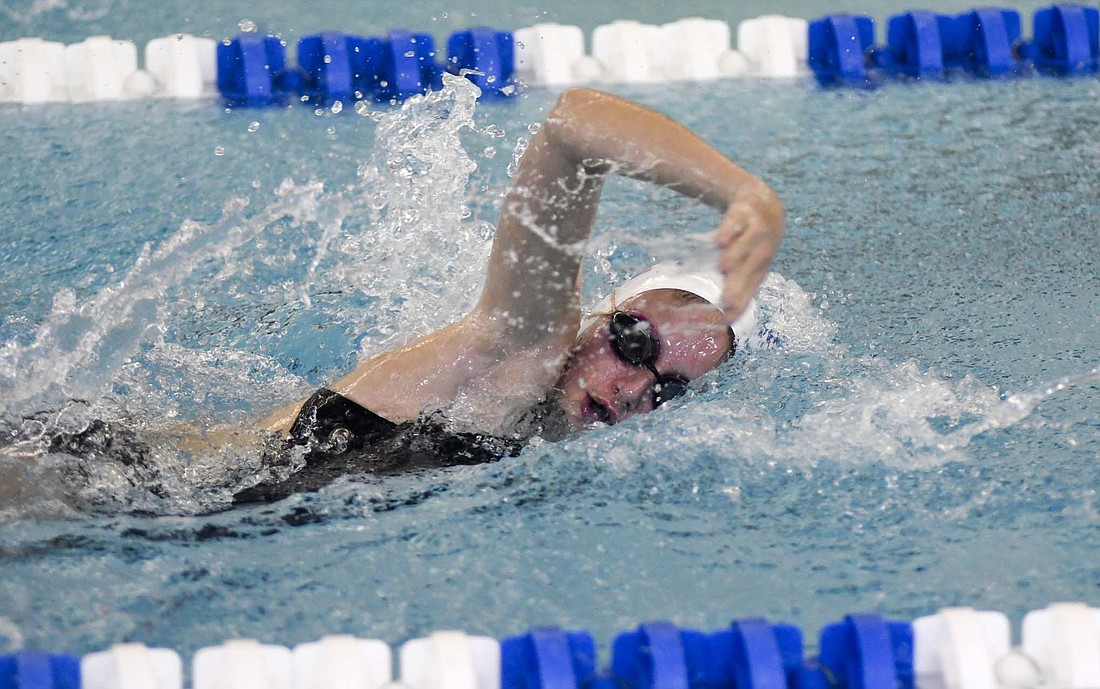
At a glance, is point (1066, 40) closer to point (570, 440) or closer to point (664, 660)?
point (570, 440)

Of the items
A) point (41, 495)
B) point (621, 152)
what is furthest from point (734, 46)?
point (41, 495)

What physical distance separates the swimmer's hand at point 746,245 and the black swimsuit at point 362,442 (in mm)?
740

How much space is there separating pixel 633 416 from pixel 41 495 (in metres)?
0.99

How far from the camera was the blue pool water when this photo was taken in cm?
181

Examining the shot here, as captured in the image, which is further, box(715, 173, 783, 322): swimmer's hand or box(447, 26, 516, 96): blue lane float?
box(447, 26, 516, 96): blue lane float

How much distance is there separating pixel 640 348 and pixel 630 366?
0.04 metres

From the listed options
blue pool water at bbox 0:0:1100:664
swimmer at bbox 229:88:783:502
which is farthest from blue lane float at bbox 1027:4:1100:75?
swimmer at bbox 229:88:783:502

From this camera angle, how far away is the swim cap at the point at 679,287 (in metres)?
2.15

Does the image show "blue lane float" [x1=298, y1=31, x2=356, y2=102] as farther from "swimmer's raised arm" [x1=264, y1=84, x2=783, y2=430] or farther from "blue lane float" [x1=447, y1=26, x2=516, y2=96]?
"swimmer's raised arm" [x1=264, y1=84, x2=783, y2=430]

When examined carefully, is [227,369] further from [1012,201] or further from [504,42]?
[1012,201]

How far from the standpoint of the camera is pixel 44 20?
4.40 meters

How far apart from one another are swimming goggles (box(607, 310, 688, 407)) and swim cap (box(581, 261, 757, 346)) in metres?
0.07

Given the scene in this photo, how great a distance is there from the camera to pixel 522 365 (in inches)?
80.4

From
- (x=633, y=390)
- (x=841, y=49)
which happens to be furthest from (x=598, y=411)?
(x=841, y=49)
